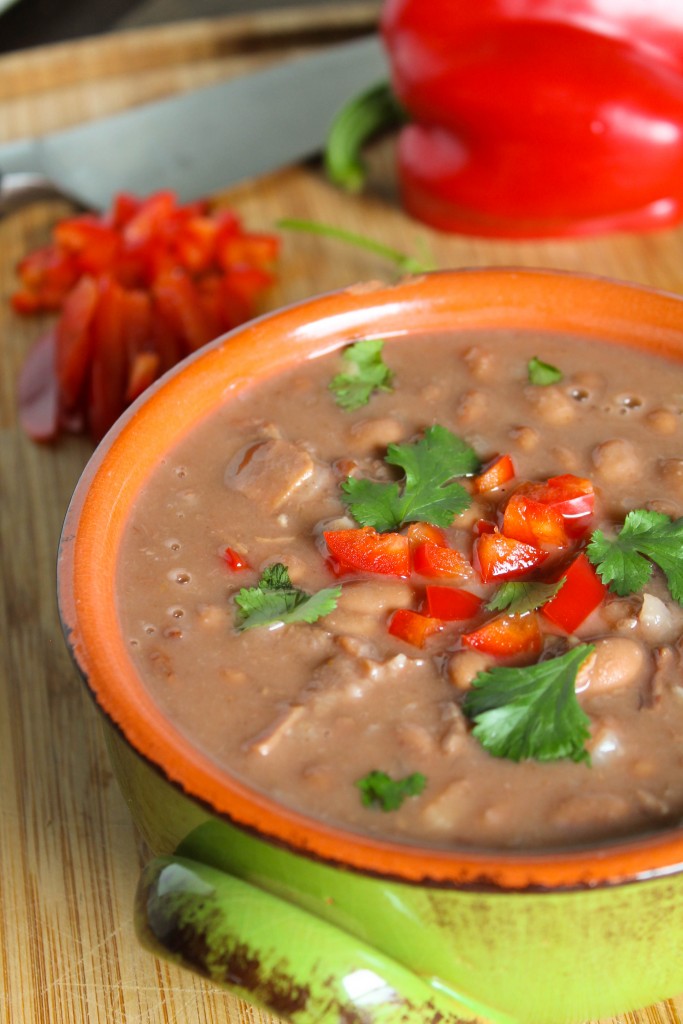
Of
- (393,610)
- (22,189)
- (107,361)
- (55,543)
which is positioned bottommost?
(55,543)

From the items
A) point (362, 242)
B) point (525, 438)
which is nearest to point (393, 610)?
point (525, 438)

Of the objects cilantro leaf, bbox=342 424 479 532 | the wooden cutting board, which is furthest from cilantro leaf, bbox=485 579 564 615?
the wooden cutting board

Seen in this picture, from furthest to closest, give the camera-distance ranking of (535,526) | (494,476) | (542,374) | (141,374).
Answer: (141,374) < (542,374) < (494,476) < (535,526)

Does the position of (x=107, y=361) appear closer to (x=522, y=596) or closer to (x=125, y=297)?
(x=125, y=297)

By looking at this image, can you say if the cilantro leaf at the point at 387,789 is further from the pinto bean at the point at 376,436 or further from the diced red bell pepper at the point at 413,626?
the pinto bean at the point at 376,436

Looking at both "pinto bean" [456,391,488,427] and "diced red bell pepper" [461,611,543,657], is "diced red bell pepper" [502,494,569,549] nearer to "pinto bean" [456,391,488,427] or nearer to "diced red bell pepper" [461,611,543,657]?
"diced red bell pepper" [461,611,543,657]

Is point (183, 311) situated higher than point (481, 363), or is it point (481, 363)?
point (481, 363)
